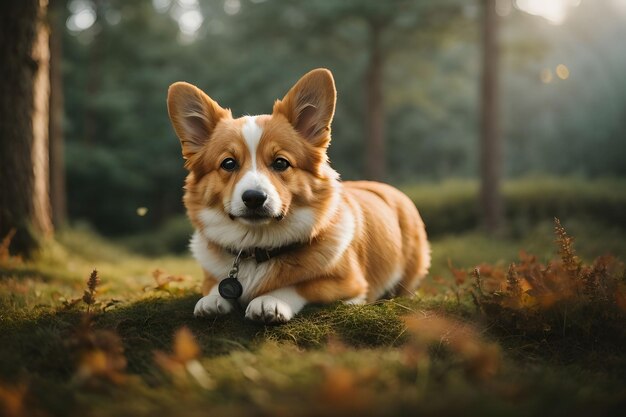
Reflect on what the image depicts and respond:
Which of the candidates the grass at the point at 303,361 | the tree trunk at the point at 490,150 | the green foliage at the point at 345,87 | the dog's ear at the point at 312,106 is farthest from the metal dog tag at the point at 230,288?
the green foliage at the point at 345,87

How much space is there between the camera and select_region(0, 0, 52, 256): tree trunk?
5312mm

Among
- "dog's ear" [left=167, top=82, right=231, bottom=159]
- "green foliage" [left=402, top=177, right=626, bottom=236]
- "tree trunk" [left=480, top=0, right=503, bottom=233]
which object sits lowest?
"green foliage" [left=402, top=177, right=626, bottom=236]

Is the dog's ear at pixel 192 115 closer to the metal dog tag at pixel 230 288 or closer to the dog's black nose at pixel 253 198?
the dog's black nose at pixel 253 198

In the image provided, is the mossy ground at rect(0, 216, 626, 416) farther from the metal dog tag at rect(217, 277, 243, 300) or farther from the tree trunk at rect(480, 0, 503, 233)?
the tree trunk at rect(480, 0, 503, 233)

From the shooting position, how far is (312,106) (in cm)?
348

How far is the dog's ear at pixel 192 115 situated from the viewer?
3.44 meters

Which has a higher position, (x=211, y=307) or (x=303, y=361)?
(x=303, y=361)

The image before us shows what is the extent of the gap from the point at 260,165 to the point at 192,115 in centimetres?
69

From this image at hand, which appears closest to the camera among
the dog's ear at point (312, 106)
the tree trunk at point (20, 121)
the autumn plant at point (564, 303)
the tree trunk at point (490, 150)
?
the autumn plant at point (564, 303)

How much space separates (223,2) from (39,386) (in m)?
28.5

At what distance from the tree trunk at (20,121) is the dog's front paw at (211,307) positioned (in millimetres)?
3249

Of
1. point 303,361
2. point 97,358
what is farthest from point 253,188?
point 97,358

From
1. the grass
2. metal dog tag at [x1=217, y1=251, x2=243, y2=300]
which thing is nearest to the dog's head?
metal dog tag at [x1=217, y1=251, x2=243, y2=300]

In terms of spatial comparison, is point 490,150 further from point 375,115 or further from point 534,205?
point 375,115
